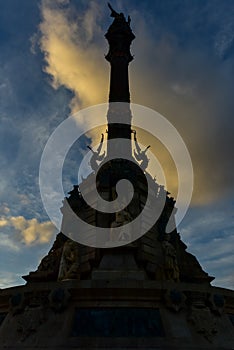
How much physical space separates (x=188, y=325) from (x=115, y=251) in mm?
5879

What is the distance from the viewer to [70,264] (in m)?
18.5

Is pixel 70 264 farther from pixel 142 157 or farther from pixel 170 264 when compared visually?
pixel 142 157

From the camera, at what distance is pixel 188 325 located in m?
12.8

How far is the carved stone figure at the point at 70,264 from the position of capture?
18031 millimetres

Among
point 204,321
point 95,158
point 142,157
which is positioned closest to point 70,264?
point 204,321

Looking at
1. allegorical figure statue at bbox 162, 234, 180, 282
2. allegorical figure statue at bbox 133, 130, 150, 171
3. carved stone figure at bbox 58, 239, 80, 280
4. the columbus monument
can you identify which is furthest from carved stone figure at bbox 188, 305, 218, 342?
allegorical figure statue at bbox 133, 130, 150, 171

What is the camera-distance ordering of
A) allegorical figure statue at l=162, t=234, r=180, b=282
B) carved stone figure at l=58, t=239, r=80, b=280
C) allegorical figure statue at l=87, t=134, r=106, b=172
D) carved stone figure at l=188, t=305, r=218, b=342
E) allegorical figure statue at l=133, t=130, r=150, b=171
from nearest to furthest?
1. carved stone figure at l=188, t=305, r=218, b=342
2. carved stone figure at l=58, t=239, r=80, b=280
3. allegorical figure statue at l=162, t=234, r=180, b=282
4. allegorical figure statue at l=87, t=134, r=106, b=172
5. allegorical figure statue at l=133, t=130, r=150, b=171

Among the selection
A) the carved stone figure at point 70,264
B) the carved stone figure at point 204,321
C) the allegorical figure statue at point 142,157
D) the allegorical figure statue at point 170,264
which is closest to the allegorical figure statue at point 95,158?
the allegorical figure statue at point 142,157

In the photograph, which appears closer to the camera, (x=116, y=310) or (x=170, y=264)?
(x=116, y=310)

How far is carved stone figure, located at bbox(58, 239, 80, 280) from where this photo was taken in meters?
18.0

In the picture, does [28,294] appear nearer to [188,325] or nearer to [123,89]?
[188,325]

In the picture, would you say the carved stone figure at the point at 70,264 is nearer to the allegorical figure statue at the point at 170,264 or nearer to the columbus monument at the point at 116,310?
the columbus monument at the point at 116,310

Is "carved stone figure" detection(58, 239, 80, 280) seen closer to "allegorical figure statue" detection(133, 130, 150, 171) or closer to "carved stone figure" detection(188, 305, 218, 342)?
"carved stone figure" detection(188, 305, 218, 342)

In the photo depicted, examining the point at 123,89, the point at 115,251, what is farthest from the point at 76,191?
the point at 123,89
